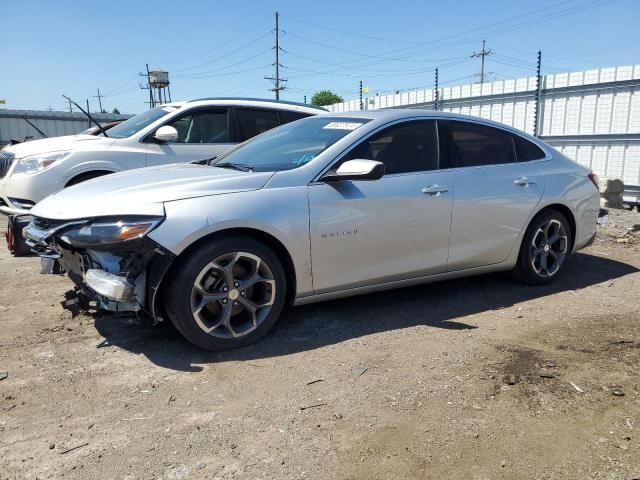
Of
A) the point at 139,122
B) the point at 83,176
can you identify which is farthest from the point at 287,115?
the point at 83,176

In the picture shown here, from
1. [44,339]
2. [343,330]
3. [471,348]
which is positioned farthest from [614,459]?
[44,339]

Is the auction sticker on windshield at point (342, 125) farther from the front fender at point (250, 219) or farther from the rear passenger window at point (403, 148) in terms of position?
the front fender at point (250, 219)

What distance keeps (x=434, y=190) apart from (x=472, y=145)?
729 millimetres

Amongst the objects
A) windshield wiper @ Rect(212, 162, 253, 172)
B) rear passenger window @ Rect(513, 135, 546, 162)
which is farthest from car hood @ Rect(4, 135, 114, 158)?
rear passenger window @ Rect(513, 135, 546, 162)

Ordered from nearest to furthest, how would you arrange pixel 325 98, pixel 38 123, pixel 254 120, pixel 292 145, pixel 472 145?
1. pixel 292 145
2. pixel 472 145
3. pixel 254 120
4. pixel 38 123
5. pixel 325 98

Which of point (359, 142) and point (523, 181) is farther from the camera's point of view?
point (523, 181)

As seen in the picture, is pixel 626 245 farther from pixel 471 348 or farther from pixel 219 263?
pixel 219 263

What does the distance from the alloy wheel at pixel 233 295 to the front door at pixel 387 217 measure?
1.32 ft

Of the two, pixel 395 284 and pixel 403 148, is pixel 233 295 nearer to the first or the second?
pixel 395 284

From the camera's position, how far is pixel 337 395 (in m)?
3.07

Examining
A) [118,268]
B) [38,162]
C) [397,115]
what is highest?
[397,115]

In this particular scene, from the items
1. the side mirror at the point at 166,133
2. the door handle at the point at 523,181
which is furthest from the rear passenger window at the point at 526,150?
the side mirror at the point at 166,133

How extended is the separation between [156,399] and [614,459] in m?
2.33

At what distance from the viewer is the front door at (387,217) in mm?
3854
